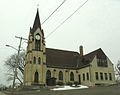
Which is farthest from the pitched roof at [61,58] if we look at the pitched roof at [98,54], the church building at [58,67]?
the pitched roof at [98,54]

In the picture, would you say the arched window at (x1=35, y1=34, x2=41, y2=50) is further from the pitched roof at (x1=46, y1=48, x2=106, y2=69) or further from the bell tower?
the pitched roof at (x1=46, y1=48, x2=106, y2=69)

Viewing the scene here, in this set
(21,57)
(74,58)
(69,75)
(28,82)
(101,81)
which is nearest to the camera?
(28,82)

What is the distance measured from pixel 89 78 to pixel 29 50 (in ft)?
55.3

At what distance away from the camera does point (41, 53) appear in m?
51.5

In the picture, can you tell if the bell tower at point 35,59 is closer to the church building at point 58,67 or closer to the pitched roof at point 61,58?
the church building at point 58,67

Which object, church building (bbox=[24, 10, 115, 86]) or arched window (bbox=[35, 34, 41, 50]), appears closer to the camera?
church building (bbox=[24, 10, 115, 86])

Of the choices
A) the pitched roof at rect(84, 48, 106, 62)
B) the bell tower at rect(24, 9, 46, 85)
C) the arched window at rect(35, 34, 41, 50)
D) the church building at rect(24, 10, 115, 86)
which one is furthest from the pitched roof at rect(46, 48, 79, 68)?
the pitched roof at rect(84, 48, 106, 62)

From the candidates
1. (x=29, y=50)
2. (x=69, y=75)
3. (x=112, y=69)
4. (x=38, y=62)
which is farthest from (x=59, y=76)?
(x=112, y=69)

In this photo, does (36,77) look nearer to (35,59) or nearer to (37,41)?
(35,59)

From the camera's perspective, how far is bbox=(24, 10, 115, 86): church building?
49219mm

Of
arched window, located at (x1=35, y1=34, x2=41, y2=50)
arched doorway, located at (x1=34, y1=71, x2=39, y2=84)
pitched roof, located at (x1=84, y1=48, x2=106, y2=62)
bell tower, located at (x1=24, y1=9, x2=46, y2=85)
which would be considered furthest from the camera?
pitched roof, located at (x1=84, y1=48, x2=106, y2=62)

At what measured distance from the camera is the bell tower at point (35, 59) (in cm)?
4862

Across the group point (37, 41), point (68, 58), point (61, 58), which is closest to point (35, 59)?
point (37, 41)

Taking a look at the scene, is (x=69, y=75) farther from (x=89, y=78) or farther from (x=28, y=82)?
(x=28, y=82)
